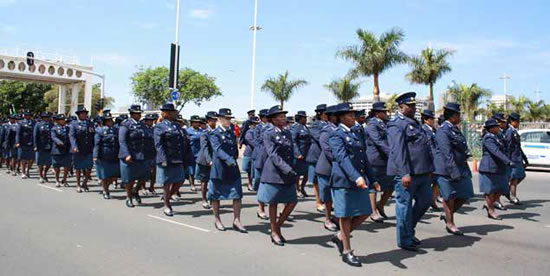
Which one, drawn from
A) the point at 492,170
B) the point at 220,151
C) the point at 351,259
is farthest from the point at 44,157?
the point at 492,170

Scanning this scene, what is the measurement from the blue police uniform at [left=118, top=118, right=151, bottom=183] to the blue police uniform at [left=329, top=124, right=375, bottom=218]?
5.18m

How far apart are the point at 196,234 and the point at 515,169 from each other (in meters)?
7.09

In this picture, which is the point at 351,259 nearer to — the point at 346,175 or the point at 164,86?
the point at 346,175

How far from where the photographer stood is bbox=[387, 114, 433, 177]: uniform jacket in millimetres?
5938

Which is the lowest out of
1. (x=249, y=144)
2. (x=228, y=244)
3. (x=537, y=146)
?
(x=228, y=244)

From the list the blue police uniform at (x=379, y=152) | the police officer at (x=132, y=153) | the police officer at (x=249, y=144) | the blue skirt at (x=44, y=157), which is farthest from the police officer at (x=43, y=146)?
the blue police uniform at (x=379, y=152)

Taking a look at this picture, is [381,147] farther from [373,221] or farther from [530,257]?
[530,257]

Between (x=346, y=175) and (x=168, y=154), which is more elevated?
(x=168, y=154)

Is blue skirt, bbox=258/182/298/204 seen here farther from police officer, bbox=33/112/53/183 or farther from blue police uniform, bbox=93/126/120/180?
police officer, bbox=33/112/53/183

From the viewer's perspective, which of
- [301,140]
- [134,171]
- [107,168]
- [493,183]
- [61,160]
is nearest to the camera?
[493,183]

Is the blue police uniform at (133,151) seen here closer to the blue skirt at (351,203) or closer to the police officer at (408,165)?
the blue skirt at (351,203)

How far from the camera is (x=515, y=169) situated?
9.99 m

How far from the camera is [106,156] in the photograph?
10.5 metres

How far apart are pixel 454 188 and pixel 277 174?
2765 mm
